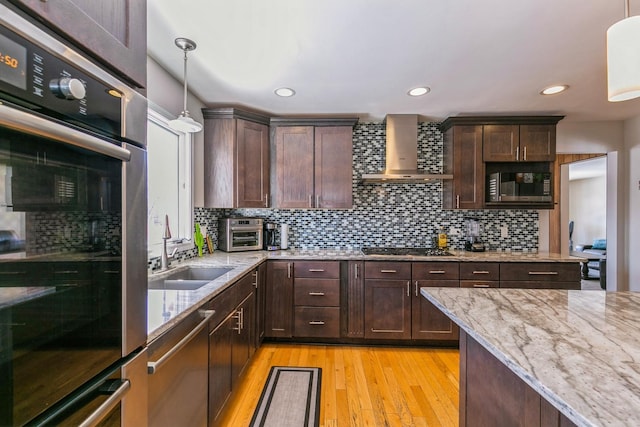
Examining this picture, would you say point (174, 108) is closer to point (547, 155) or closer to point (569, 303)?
point (569, 303)

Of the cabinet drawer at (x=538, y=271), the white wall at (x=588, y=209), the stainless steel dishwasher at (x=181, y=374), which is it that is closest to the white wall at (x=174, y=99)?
the stainless steel dishwasher at (x=181, y=374)

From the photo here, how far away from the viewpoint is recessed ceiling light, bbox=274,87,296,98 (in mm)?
2504

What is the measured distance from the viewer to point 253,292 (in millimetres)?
2465

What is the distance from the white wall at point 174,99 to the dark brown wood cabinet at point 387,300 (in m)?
1.87

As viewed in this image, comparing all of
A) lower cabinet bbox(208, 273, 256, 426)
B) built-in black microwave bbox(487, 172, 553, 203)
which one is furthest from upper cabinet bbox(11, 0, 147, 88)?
built-in black microwave bbox(487, 172, 553, 203)

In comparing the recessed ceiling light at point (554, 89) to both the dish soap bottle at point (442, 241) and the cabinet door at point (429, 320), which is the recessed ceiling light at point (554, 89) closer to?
the dish soap bottle at point (442, 241)

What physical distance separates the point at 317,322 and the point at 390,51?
2448 mm

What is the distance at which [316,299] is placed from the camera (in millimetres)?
2889

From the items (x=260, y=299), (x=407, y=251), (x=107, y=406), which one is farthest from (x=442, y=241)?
(x=107, y=406)

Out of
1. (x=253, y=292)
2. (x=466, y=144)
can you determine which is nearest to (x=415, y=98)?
(x=466, y=144)

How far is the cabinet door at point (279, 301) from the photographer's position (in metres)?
2.88

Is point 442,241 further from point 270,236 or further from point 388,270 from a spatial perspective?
point 270,236

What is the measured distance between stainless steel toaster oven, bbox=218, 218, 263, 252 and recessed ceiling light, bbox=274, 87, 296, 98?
1354 millimetres

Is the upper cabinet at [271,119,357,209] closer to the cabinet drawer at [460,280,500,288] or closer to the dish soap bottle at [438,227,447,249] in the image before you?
the dish soap bottle at [438,227,447,249]
